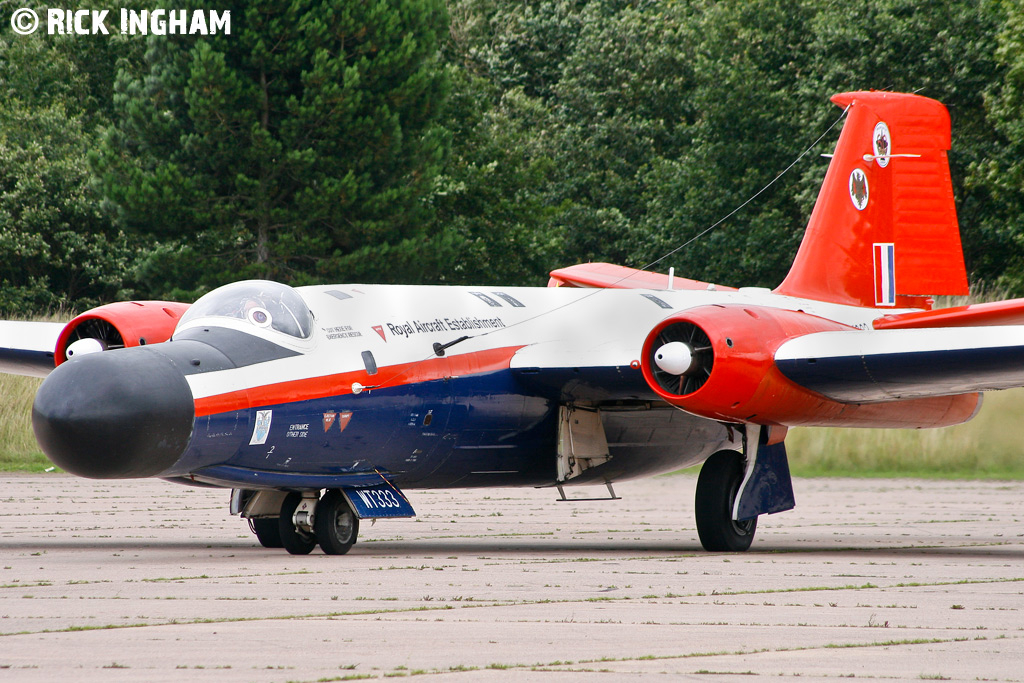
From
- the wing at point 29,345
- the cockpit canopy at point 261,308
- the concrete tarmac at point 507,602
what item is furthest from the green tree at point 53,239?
the cockpit canopy at point 261,308

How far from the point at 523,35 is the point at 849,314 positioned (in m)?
38.0

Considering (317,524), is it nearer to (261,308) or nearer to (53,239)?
(261,308)

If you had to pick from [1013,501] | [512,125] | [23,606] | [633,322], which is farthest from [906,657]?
[512,125]

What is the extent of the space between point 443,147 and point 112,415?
92.6 ft

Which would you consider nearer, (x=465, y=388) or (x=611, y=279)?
(x=465, y=388)

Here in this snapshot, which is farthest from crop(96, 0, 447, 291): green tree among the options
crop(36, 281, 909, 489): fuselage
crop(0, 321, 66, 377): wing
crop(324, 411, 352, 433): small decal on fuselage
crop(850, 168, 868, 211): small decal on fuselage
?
crop(324, 411, 352, 433): small decal on fuselage

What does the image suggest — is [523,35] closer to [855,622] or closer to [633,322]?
[633,322]

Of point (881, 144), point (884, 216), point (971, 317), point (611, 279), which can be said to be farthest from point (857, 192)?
point (971, 317)

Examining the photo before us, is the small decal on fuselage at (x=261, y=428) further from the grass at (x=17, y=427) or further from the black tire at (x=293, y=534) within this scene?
the grass at (x=17, y=427)

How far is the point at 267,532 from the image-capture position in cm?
1402

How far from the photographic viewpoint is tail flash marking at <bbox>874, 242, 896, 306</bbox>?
17.7 metres

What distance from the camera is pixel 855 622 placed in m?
8.56

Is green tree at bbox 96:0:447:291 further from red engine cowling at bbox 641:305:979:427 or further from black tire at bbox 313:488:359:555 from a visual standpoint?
red engine cowling at bbox 641:305:979:427

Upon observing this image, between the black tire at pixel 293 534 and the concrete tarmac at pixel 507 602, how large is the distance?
12cm
